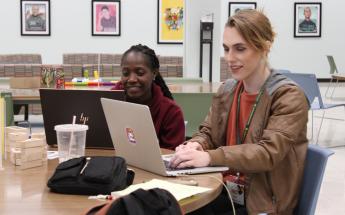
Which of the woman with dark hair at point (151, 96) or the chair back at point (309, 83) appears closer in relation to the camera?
the woman with dark hair at point (151, 96)

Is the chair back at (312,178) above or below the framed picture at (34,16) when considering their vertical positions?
below

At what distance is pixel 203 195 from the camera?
5.66 ft

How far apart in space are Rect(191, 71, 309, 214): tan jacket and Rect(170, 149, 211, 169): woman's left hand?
26 mm

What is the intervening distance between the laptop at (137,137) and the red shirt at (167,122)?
0.45 metres

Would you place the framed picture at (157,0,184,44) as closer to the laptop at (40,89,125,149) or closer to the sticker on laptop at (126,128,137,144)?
the laptop at (40,89,125,149)

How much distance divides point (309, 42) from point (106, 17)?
541 cm

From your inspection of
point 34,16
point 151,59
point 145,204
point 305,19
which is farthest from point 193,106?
point 305,19

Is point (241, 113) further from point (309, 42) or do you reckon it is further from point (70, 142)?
point (309, 42)

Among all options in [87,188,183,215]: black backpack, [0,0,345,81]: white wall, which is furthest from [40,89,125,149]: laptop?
[0,0,345,81]: white wall

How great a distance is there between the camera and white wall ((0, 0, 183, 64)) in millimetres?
12703

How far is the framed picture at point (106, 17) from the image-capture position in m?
12.9

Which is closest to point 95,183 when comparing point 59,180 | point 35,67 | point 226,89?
point 59,180

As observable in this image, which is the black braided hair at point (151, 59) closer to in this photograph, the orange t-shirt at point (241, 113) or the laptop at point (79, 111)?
the laptop at point (79, 111)

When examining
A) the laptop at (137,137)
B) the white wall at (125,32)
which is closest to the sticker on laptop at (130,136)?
the laptop at (137,137)
